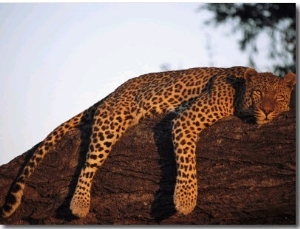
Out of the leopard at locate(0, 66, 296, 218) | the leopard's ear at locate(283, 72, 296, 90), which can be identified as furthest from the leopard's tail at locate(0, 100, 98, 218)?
the leopard's ear at locate(283, 72, 296, 90)

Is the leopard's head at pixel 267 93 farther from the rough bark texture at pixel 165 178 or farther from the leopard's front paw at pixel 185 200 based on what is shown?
the leopard's front paw at pixel 185 200

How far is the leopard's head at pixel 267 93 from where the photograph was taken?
449 cm

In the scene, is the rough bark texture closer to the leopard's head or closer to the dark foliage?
the leopard's head

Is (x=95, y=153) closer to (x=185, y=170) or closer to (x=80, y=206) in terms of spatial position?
(x=80, y=206)

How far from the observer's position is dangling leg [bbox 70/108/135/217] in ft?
16.1

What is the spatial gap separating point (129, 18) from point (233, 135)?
5.22 ft

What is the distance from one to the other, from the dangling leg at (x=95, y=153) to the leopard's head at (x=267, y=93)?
1.19 m

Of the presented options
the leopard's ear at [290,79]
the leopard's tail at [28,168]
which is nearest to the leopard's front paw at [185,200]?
the leopard's ear at [290,79]

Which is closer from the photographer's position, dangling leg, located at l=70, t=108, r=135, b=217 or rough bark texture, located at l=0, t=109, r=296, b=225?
rough bark texture, located at l=0, t=109, r=296, b=225

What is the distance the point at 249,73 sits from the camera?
15.9ft

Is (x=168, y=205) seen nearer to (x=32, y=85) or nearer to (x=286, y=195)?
(x=286, y=195)

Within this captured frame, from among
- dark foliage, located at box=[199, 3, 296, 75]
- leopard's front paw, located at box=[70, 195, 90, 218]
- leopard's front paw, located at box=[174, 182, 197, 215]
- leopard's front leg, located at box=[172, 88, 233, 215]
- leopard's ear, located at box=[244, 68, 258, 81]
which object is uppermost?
dark foliage, located at box=[199, 3, 296, 75]

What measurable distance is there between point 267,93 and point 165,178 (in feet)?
3.58

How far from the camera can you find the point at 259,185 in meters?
4.25
